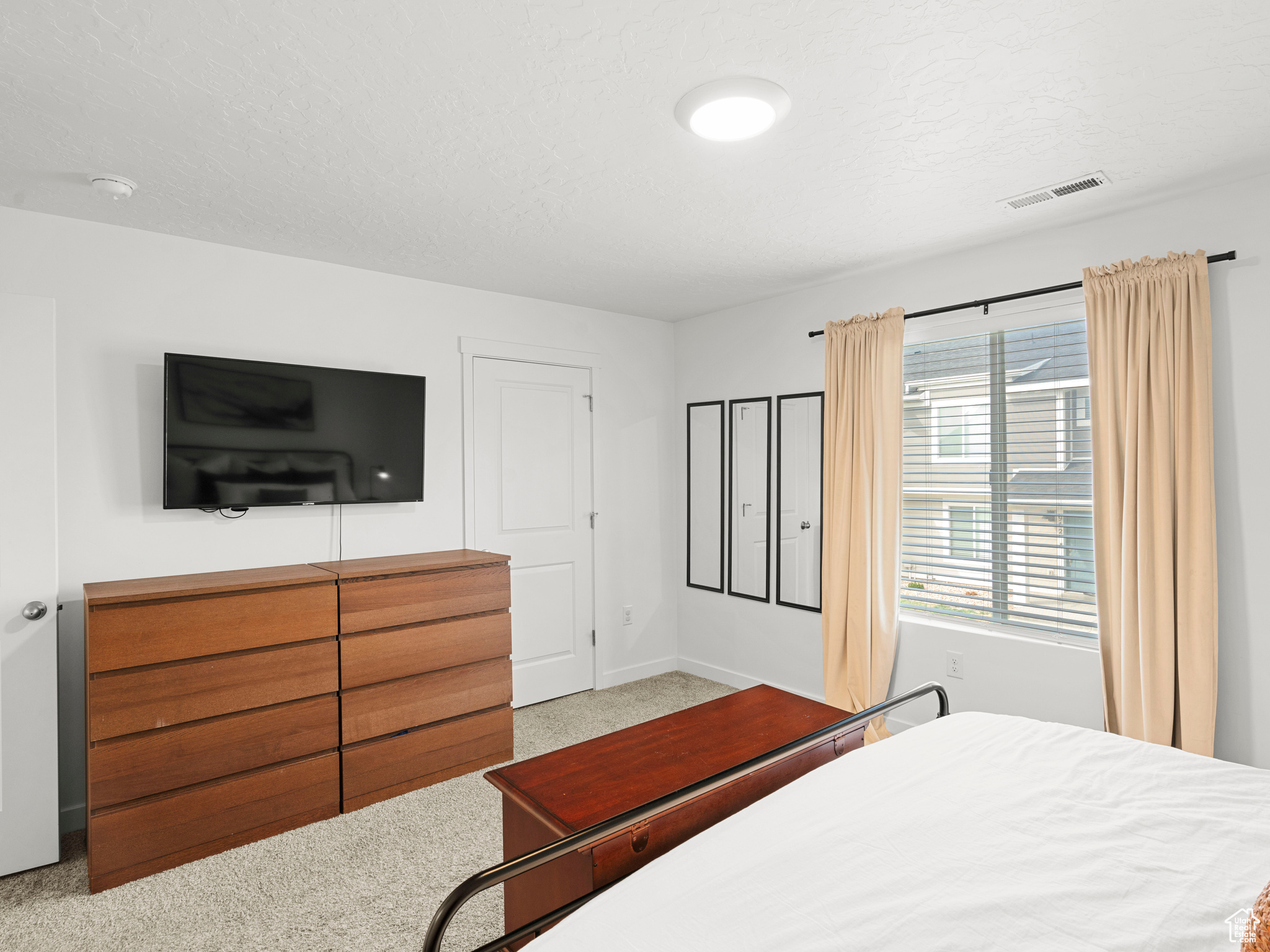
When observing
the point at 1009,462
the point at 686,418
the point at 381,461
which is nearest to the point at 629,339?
the point at 686,418

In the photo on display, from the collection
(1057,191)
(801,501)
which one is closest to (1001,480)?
(801,501)

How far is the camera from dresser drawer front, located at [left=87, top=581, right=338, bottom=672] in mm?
2367

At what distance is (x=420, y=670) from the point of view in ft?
10.1

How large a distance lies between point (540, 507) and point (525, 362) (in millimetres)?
894

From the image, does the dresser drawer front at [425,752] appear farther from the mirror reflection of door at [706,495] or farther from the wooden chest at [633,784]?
the mirror reflection of door at [706,495]

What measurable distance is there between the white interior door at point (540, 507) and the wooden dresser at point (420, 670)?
0.69 m

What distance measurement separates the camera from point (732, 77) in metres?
1.84

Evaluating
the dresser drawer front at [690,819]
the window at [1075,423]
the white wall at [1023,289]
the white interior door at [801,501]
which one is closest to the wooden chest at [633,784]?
the dresser drawer front at [690,819]

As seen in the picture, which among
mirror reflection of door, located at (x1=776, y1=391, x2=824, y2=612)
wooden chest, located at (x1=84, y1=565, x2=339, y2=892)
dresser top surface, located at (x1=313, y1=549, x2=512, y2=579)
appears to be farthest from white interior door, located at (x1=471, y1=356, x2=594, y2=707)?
wooden chest, located at (x1=84, y1=565, x2=339, y2=892)

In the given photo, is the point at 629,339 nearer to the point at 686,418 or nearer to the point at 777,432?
the point at 686,418

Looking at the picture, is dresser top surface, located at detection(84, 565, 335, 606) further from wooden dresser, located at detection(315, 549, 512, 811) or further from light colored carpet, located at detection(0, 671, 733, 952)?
light colored carpet, located at detection(0, 671, 733, 952)

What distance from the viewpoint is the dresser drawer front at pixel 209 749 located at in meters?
2.36

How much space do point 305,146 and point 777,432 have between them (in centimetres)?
291

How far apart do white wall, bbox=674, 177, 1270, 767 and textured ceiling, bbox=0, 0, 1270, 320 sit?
17cm
